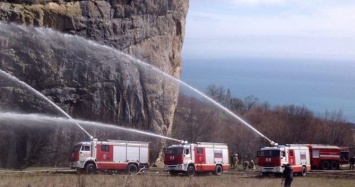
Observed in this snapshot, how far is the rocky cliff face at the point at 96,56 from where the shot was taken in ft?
199

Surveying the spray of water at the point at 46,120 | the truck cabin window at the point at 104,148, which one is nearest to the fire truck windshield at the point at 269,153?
the truck cabin window at the point at 104,148

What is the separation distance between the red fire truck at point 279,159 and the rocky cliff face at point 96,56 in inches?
Answer: 935

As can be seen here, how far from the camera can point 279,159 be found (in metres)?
45.5

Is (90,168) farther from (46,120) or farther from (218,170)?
(46,120)

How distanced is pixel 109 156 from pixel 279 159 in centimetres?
1385

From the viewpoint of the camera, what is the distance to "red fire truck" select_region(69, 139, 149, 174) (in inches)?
1775

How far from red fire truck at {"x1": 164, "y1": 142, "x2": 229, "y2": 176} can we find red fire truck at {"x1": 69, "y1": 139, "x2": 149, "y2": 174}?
9.75 feet

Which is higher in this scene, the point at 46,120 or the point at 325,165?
the point at 46,120

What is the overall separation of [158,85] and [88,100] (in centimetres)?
1006

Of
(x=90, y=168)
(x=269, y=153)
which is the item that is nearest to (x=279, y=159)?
(x=269, y=153)

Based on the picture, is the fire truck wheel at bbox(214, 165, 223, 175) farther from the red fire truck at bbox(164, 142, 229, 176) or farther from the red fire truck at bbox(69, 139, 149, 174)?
the red fire truck at bbox(69, 139, 149, 174)

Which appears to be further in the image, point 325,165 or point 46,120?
point 325,165

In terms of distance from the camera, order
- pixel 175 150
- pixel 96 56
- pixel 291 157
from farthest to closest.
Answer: pixel 96 56
pixel 291 157
pixel 175 150

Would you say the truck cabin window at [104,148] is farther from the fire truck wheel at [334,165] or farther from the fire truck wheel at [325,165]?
the fire truck wheel at [334,165]
